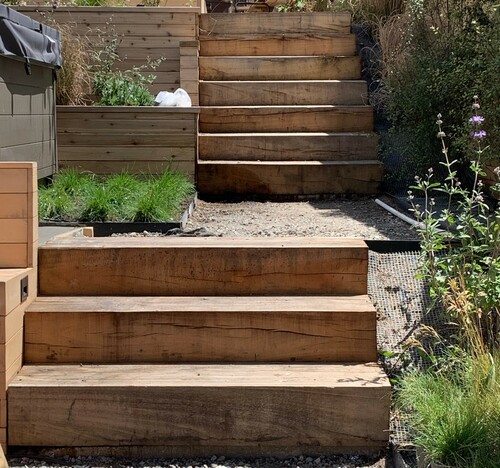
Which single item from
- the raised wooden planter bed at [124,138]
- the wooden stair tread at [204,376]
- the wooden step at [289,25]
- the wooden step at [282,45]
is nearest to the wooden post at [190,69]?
the wooden step at [282,45]

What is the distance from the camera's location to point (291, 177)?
6.89 meters

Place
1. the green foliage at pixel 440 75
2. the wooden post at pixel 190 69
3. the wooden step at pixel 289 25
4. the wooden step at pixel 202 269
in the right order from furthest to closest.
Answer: the wooden step at pixel 289 25 < the wooden post at pixel 190 69 < the green foliage at pixel 440 75 < the wooden step at pixel 202 269

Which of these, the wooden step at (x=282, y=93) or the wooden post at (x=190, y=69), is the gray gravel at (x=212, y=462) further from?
the wooden step at (x=282, y=93)

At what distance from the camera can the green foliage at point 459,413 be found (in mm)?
2396

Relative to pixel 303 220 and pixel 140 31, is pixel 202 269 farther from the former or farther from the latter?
pixel 140 31

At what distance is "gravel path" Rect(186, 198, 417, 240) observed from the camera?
16.5 feet

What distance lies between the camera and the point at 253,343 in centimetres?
310

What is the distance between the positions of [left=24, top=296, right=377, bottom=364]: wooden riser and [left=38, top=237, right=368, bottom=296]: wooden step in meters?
0.21

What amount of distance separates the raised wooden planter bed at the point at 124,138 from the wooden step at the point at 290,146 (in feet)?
2.11

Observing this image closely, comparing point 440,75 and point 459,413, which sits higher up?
point 440,75

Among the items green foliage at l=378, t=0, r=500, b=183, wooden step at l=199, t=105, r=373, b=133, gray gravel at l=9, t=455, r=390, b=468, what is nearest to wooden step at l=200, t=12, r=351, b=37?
green foliage at l=378, t=0, r=500, b=183

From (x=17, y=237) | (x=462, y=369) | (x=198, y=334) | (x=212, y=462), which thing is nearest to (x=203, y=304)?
(x=198, y=334)

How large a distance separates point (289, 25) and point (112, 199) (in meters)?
4.08

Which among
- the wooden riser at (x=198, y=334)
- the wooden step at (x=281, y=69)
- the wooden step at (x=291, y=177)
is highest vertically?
the wooden step at (x=281, y=69)
